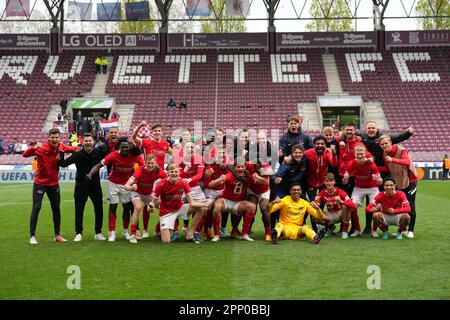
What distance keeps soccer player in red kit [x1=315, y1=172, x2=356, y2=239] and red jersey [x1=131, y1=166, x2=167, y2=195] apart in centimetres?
277

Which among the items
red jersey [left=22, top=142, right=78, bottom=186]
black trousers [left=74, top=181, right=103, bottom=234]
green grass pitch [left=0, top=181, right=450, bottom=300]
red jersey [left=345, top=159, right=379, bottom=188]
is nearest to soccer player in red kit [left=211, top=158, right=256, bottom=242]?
green grass pitch [left=0, top=181, right=450, bottom=300]

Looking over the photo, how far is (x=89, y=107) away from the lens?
1644 inches

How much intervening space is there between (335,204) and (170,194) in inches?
114

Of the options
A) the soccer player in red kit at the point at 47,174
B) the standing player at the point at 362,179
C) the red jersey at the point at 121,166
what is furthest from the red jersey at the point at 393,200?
the soccer player in red kit at the point at 47,174

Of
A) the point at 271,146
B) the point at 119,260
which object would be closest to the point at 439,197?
the point at 271,146

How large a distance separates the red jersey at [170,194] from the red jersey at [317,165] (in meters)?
2.15

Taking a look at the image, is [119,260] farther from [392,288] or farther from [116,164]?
[392,288]

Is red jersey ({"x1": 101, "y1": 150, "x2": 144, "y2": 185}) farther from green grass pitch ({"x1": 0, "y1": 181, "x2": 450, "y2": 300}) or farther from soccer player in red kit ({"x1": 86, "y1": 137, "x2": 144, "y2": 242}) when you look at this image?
green grass pitch ({"x1": 0, "y1": 181, "x2": 450, "y2": 300})

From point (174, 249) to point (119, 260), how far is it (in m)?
1.24

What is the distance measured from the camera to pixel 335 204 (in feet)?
35.4

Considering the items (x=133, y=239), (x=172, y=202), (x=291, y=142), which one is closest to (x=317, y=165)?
(x=291, y=142)

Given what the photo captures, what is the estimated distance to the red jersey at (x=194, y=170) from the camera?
34.7 ft

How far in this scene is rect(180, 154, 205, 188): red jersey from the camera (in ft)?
34.7

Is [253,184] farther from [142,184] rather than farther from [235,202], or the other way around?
[142,184]
